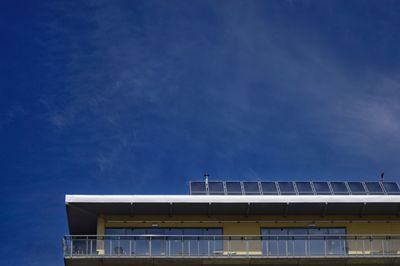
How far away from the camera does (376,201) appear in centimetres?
6194

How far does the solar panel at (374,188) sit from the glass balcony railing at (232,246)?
11.0ft

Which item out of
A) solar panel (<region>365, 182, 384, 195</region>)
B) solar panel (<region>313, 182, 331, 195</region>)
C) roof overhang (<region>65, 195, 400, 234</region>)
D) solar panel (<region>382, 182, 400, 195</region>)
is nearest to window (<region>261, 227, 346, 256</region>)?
roof overhang (<region>65, 195, 400, 234</region>)

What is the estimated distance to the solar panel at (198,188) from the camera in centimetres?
6275

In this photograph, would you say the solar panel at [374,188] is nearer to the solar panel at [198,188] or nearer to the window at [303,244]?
the window at [303,244]

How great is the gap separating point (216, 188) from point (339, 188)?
22.9ft

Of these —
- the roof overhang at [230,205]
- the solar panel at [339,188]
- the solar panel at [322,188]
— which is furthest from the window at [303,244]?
the solar panel at [339,188]

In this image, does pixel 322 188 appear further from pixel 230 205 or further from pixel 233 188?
A: pixel 230 205

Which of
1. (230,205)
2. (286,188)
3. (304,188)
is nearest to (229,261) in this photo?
(230,205)

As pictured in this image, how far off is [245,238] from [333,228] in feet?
16.4

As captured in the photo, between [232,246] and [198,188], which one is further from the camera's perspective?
[198,188]

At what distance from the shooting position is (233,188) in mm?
63719

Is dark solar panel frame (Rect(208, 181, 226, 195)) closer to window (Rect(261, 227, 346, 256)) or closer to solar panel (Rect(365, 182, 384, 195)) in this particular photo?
window (Rect(261, 227, 346, 256))

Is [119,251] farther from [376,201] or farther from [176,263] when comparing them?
[376,201]

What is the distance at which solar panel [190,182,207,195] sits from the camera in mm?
62750
